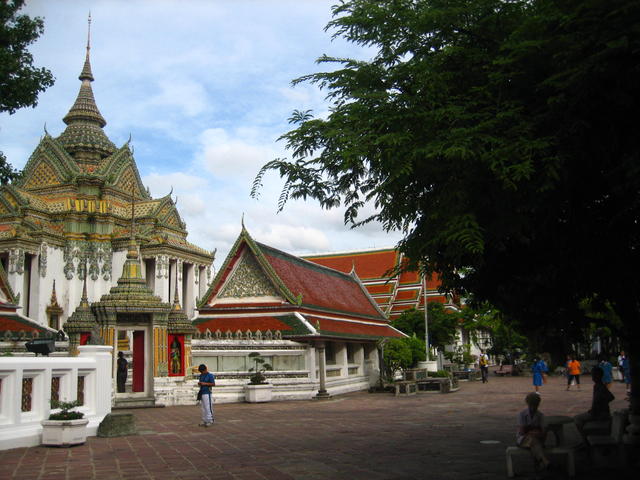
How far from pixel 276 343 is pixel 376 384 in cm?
798

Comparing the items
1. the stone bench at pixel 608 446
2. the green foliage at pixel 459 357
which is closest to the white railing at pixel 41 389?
the stone bench at pixel 608 446

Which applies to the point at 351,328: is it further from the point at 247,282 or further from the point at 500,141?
the point at 500,141

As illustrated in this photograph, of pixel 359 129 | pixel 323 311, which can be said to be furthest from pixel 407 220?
pixel 323 311

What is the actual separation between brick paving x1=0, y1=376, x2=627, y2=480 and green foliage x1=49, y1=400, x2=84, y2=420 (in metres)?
0.52

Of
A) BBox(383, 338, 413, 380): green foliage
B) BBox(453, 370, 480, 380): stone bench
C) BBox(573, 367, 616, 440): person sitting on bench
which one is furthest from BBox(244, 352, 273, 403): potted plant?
BBox(453, 370, 480, 380): stone bench

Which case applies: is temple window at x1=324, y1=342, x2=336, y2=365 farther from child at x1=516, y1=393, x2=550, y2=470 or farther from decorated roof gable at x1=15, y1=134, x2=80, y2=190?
decorated roof gable at x1=15, y1=134, x2=80, y2=190

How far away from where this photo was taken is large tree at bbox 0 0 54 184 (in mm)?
10148

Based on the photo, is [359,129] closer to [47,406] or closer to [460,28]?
[460,28]

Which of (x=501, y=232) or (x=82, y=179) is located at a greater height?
(x=82, y=179)

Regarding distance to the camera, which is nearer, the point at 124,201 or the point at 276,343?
the point at 276,343

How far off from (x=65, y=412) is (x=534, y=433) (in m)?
7.54

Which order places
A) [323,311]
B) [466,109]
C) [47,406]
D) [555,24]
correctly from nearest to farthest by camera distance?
1. [555,24]
2. [466,109]
3. [47,406]
4. [323,311]

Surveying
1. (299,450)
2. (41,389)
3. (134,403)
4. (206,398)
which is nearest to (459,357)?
(134,403)

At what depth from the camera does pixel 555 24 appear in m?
5.87
